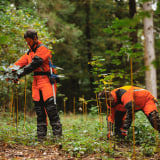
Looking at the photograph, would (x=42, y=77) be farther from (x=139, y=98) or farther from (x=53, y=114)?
(x=139, y=98)

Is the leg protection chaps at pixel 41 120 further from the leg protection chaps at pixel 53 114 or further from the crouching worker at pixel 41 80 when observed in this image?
the leg protection chaps at pixel 53 114

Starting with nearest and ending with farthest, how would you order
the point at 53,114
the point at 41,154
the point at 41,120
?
the point at 41,154, the point at 53,114, the point at 41,120

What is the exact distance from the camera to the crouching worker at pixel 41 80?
344cm

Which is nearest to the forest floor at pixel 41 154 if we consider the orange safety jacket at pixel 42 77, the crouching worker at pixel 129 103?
the crouching worker at pixel 129 103

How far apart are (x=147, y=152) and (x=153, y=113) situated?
2.96 feet

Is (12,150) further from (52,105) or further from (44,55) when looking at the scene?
(44,55)

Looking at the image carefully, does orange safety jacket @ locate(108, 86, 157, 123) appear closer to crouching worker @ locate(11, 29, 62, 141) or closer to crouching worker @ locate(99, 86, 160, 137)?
crouching worker @ locate(99, 86, 160, 137)

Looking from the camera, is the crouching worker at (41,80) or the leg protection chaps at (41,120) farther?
the leg protection chaps at (41,120)

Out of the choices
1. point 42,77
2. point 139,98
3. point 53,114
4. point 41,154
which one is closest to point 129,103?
point 139,98

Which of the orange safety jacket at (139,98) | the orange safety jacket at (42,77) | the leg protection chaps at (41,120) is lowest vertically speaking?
the leg protection chaps at (41,120)

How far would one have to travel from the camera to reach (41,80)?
3.55m

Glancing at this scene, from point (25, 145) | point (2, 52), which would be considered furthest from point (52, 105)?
point (2, 52)

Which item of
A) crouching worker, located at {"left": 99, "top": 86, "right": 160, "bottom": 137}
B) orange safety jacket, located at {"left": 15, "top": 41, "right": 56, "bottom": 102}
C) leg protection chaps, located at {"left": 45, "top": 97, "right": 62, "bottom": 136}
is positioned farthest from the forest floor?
orange safety jacket, located at {"left": 15, "top": 41, "right": 56, "bottom": 102}

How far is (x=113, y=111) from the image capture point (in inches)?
164
